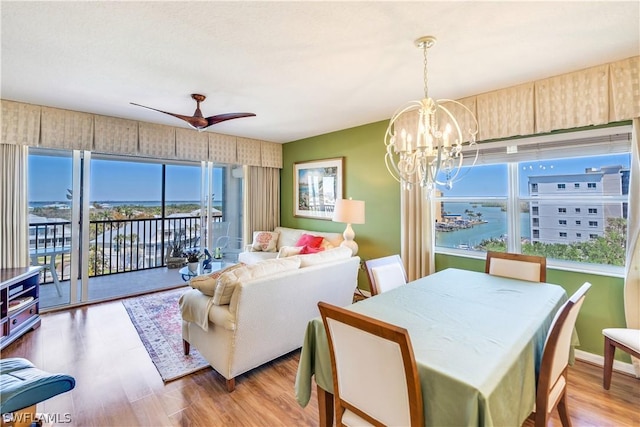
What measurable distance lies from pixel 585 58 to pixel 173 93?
12.1ft

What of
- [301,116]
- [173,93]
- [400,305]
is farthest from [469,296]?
[173,93]

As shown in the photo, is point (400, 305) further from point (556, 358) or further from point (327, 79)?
point (327, 79)

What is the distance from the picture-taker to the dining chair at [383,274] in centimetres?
226

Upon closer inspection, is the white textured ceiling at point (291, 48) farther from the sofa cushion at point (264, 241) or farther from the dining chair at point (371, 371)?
the sofa cushion at point (264, 241)

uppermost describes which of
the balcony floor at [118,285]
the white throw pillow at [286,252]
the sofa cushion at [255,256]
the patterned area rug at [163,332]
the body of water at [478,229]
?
the body of water at [478,229]

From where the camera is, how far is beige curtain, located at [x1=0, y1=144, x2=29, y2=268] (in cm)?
329

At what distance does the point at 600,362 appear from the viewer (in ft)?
8.31

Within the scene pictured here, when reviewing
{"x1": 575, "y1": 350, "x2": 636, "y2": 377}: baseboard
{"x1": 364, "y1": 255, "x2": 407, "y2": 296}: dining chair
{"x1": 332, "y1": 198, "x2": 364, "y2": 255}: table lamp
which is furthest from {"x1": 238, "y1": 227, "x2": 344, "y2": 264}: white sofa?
{"x1": 575, "y1": 350, "x2": 636, "y2": 377}: baseboard

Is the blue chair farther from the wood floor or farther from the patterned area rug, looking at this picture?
the patterned area rug

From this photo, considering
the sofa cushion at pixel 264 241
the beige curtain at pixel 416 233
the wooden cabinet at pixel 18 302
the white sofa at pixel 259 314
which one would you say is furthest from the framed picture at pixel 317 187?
the wooden cabinet at pixel 18 302

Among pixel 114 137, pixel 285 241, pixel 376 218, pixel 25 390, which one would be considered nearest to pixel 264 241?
pixel 285 241

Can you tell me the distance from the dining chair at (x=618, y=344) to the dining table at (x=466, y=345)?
0.62 metres

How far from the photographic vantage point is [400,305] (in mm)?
1788

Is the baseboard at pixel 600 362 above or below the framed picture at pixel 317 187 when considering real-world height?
below
